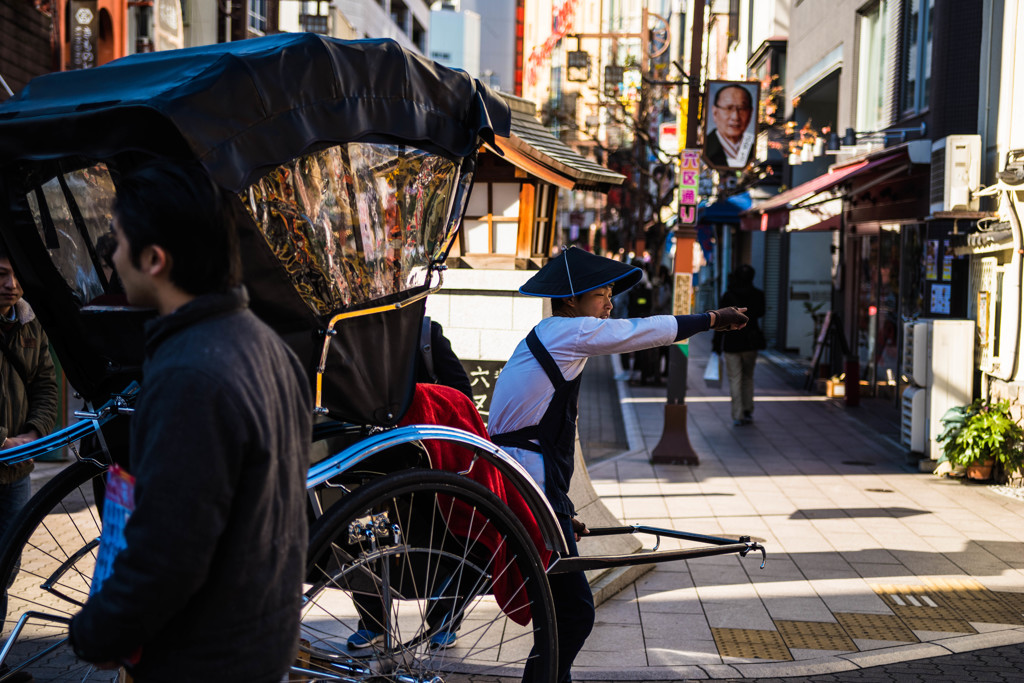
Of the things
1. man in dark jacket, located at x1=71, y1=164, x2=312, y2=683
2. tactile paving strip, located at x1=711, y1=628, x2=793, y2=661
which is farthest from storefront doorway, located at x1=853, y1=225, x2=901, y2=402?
man in dark jacket, located at x1=71, y1=164, x2=312, y2=683

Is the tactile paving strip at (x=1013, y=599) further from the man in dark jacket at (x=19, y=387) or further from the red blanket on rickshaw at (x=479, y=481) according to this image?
the man in dark jacket at (x=19, y=387)

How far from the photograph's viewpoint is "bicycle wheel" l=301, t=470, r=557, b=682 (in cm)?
316

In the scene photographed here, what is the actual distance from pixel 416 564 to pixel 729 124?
1067cm

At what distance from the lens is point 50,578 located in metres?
3.57

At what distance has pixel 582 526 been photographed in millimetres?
4273

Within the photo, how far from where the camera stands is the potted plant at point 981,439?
9.60 m

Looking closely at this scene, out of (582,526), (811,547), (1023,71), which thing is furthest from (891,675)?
(1023,71)

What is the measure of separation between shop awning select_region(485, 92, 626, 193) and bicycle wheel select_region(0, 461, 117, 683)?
4.13m

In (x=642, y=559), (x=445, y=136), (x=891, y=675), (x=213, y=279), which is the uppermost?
(x=445, y=136)

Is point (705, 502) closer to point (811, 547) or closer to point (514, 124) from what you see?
point (811, 547)

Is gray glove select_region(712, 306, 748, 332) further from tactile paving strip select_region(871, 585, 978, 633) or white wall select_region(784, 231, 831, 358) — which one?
white wall select_region(784, 231, 831, 358)

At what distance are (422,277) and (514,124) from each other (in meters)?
5.07

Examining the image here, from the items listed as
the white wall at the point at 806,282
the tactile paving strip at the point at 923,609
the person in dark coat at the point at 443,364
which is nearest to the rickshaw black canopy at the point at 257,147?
the person in dark coat at the point at 443,364

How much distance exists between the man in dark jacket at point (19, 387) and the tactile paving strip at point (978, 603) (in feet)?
17.5
